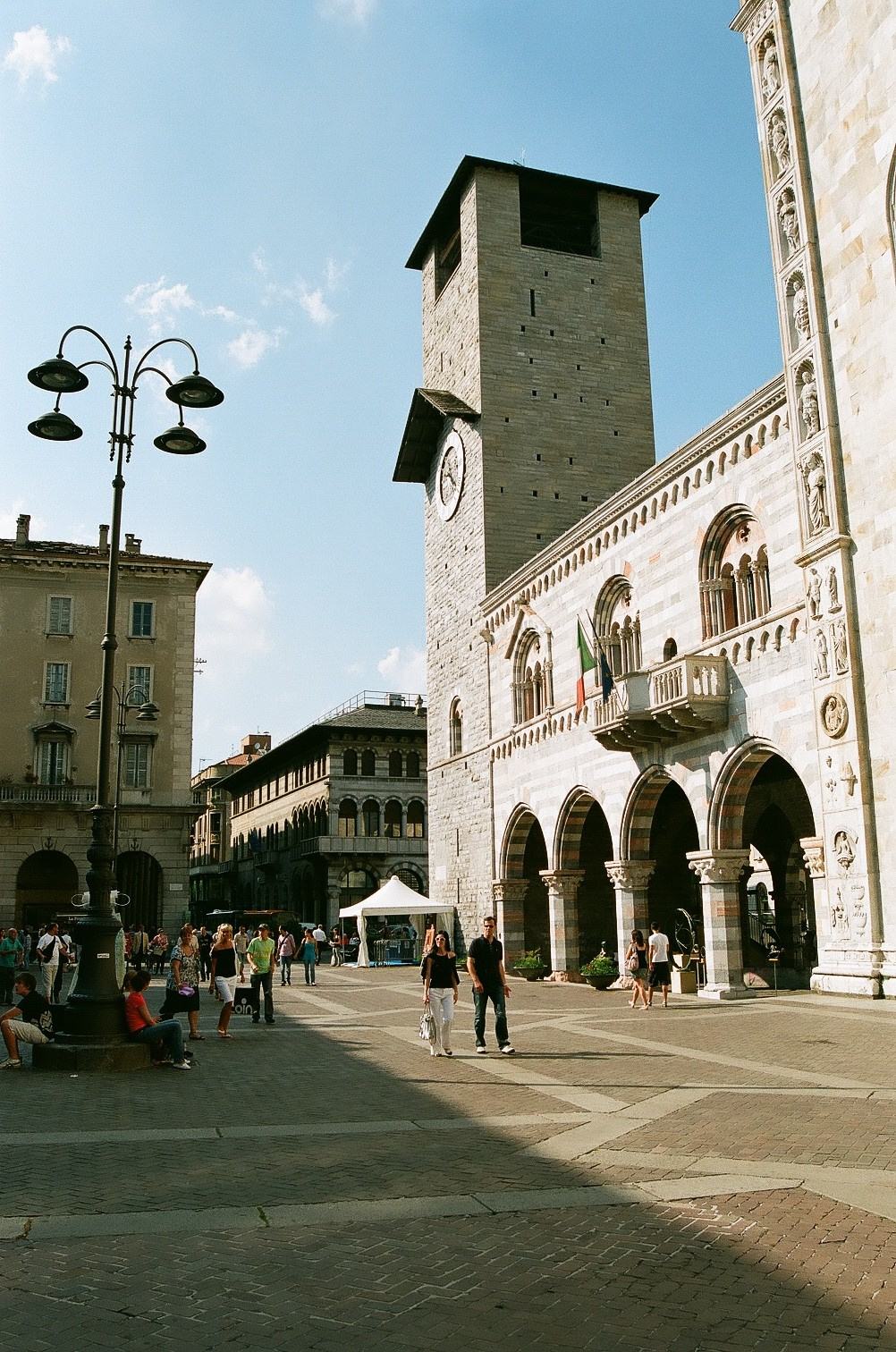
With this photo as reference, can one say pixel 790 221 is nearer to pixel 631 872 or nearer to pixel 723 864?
pixel 723 864

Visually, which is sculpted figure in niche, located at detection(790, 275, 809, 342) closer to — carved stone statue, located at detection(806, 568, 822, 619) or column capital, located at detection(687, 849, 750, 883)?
carved stone statue, located at detection(806, 568, 822, 619)

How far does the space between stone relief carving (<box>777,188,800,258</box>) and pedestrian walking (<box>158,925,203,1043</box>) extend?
57.8 feet

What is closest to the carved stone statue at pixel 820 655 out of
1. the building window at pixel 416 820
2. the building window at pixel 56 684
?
the building window at pixel 56 684

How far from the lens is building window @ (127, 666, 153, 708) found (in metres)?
48.4

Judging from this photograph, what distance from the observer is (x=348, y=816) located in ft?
193

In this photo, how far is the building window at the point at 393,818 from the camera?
197 feet

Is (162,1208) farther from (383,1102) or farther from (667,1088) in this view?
(667,1088)

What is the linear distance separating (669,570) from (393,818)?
122 feet

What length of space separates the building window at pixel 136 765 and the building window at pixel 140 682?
6.16 ft

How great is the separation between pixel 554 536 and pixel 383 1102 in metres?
28.3

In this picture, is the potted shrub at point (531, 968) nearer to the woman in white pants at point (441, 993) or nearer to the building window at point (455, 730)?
the building window at point (455, 730)

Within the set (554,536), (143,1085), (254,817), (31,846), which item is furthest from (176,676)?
(143,1085)

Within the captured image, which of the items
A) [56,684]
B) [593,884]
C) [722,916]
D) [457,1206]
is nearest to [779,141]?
[722,916]

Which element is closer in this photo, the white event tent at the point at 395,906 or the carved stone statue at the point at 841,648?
the carved stone statue at the point at 841,648
